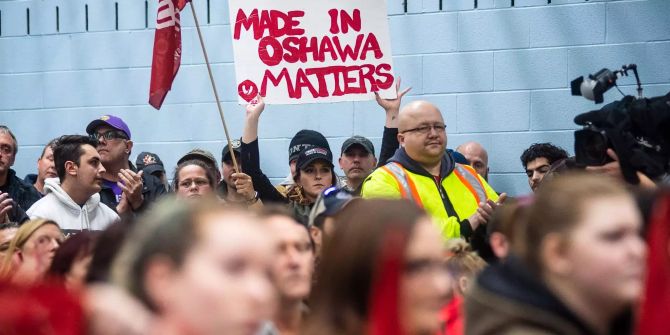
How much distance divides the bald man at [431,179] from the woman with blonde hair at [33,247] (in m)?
1.42

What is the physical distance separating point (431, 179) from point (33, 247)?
190 cm

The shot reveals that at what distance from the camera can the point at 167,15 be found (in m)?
7.57

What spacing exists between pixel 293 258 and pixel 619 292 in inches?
53.9

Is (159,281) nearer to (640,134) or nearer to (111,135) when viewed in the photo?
(640,134)

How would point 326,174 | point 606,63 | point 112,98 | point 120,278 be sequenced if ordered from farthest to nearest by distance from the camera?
point 112,98 < point 606,63 < point 326,174 < point 120,278

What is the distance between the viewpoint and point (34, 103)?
9.36 meters

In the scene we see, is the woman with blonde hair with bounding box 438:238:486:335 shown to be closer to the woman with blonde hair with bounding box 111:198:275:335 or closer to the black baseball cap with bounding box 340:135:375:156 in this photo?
the woman with blonde hair with bounding box 111:198:275:335

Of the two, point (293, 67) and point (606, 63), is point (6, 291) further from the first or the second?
point (606, 63)

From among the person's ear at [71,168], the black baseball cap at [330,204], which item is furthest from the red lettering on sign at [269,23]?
the black baseball cap at [330,204]

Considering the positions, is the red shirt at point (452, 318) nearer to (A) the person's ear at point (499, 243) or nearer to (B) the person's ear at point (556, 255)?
(A) the person's ear at point (499, 243)

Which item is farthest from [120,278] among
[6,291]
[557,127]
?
[557,127]

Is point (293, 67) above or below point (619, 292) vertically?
above

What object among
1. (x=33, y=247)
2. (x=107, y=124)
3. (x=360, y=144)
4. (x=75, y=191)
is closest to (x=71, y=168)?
(x=75, y=191)

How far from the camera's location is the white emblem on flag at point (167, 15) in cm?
754
